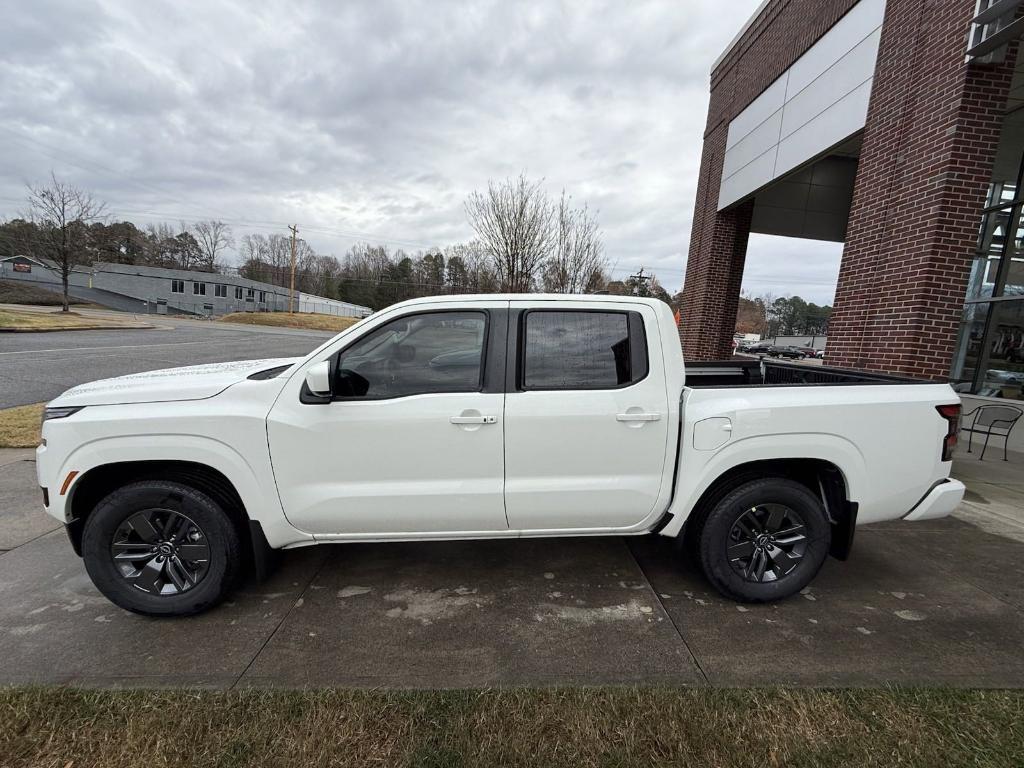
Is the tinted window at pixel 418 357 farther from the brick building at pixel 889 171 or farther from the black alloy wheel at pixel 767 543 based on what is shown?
the brick building at pixel 889 171

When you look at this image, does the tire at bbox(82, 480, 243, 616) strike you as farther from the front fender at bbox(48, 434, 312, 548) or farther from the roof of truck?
the roof of truck

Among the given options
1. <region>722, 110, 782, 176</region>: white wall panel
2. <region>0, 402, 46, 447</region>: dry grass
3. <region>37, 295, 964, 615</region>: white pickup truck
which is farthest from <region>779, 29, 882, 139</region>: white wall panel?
<region>0, 402, 46, 447</region>: dry grass

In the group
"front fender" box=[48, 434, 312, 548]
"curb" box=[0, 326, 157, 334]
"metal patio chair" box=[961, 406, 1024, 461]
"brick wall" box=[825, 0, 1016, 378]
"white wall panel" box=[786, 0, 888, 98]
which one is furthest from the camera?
"curb" box=[0, 326, 157, 334]

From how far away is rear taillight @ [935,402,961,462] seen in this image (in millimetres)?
2957

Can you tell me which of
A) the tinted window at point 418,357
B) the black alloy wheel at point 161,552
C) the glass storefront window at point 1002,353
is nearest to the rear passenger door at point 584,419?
the tinted window at point 418,357

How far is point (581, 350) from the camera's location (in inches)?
116

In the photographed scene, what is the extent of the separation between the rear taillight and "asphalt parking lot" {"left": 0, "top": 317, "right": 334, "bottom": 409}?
462 inches

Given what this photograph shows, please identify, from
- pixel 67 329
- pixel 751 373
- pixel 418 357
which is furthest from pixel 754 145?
pixel 67 329

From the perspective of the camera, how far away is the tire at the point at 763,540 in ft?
9.72

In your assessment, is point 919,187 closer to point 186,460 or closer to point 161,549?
point 186,460

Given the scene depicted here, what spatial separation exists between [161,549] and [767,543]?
3.51 metres

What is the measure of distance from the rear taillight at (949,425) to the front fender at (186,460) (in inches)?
153

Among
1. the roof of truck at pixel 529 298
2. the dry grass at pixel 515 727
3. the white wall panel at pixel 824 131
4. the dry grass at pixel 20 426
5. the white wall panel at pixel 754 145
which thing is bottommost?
the dry grass at pixel 20 426

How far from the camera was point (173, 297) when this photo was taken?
64875mm
